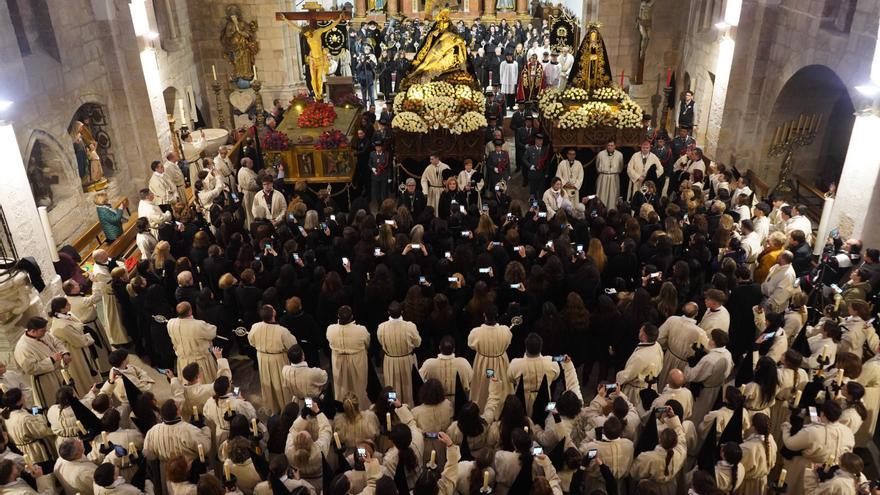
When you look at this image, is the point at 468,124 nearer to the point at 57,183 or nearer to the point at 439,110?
the point at 439,110

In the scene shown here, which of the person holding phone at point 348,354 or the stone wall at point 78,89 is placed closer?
the person holding phone at point 348,354

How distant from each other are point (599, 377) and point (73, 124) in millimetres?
11672

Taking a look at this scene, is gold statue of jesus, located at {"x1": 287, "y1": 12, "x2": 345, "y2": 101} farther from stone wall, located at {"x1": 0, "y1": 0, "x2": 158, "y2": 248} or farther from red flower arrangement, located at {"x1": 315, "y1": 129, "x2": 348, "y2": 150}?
stone wall, located at {"x1": 0, "y1": 0, "x2": 158, "y2": 248}

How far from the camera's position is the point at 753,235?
33.3 ft

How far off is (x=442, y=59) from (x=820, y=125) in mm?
8730

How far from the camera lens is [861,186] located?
10.6 m

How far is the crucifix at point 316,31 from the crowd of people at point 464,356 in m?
6.00

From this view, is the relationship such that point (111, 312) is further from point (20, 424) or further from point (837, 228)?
point (837, 228)

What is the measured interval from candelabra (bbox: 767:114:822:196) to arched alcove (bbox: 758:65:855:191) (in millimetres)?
95

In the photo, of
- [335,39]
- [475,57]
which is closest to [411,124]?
[335,39]

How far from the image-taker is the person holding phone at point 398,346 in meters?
7.75

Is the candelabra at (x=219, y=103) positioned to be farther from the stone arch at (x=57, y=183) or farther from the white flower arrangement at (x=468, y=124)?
the white flower arrangement at (x=468, y=124)

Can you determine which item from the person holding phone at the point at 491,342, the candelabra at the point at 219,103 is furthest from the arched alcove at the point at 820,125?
the candelabra at the point at 219,103

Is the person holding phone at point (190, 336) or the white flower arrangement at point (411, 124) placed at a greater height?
the white flower arrangement at point (411, 124)
